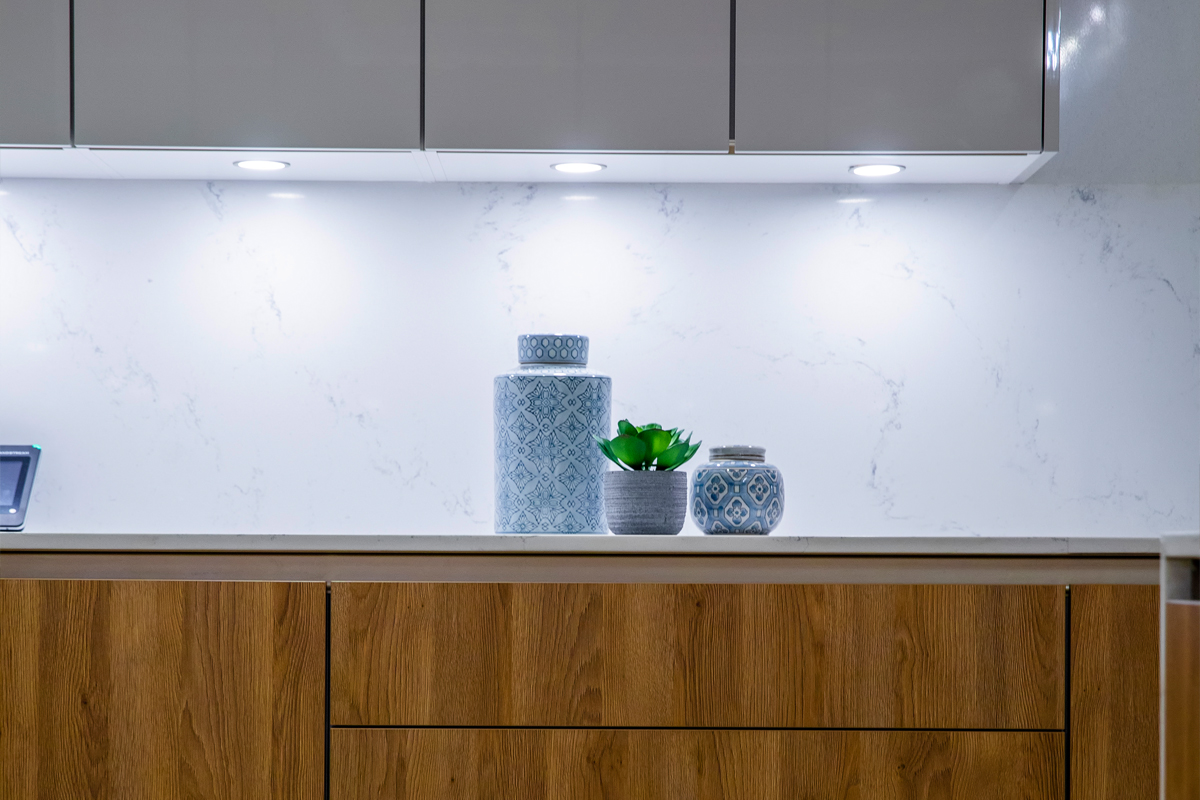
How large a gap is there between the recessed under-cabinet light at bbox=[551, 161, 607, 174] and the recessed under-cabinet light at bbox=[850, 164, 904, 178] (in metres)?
0.43

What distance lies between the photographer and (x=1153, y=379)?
6.40 ft

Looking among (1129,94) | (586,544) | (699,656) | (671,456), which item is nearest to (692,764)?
(699,656)

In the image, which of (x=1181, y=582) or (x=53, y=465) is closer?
(x=1181, y=582)

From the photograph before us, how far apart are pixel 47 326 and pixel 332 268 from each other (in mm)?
520

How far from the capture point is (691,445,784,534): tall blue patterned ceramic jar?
5.22ft

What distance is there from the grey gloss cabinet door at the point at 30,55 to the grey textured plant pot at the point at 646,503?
3.55 feet

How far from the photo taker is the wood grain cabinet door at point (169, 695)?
54.1 inches

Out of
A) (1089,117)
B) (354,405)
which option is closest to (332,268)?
(354,405)

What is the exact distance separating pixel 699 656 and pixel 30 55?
1387 millimetres

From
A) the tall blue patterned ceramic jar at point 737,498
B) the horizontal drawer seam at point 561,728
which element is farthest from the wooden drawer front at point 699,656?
the tall blue patterned ceramic jar at point 737,498

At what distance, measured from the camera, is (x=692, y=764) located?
1.36 m

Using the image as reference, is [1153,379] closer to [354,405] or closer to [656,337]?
[656,337]

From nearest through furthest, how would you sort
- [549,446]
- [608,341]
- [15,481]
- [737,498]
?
[737,498] → [549,446] → [15,481] → [608,341]

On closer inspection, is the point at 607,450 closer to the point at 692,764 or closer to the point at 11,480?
the point at 692,764
